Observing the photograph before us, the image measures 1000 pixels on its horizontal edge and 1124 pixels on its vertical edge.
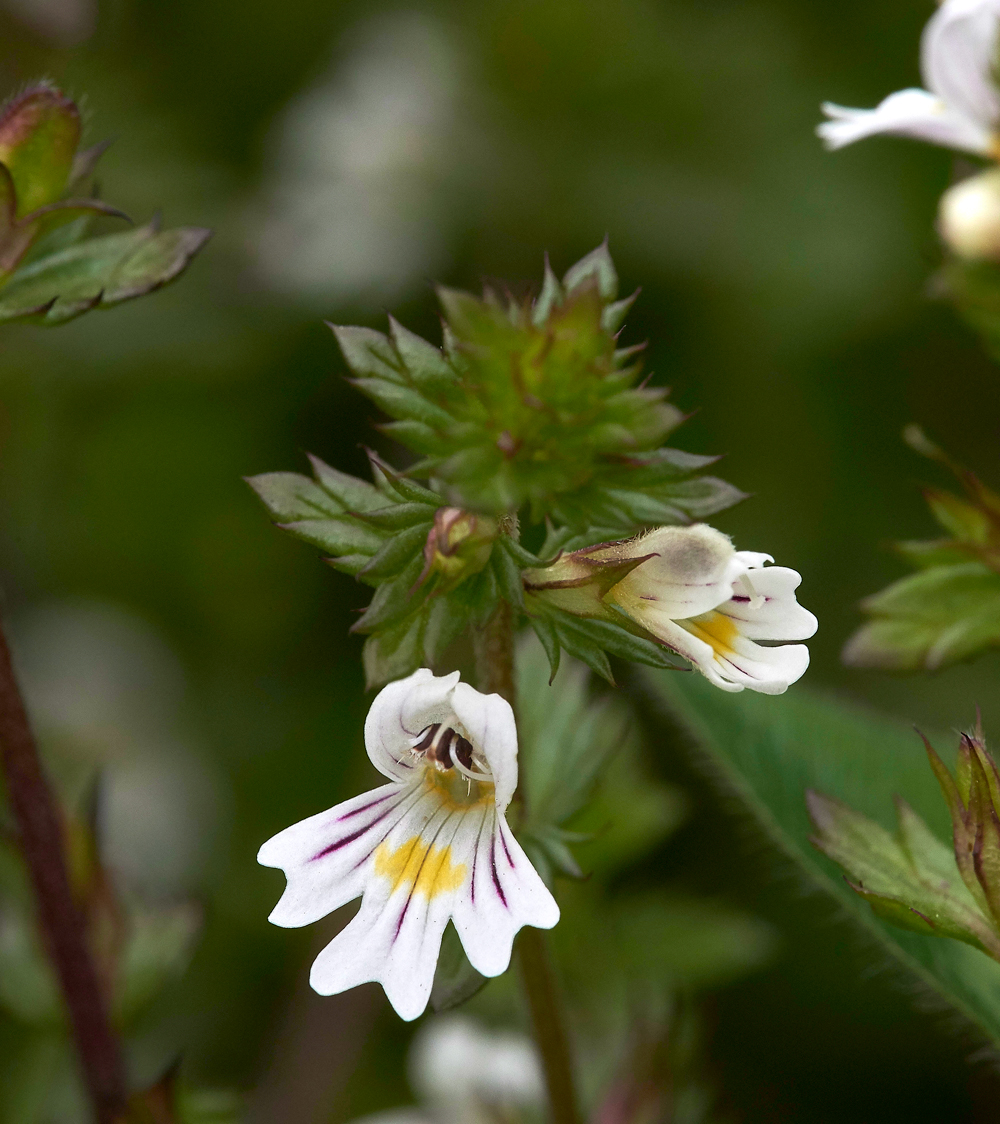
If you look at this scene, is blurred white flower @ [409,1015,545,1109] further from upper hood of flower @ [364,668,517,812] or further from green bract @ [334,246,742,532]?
green bract @ [334,246,742,532]

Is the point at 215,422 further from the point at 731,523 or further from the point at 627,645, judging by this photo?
the point at 627,645

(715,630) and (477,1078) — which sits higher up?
(715,630)

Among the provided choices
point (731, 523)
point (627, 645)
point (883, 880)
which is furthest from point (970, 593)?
point (731, 523)

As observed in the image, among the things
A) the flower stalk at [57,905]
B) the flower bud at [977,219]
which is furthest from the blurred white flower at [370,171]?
the flower stalk at [57,905]

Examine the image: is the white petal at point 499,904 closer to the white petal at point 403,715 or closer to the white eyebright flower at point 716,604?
the white petal at point 403,715

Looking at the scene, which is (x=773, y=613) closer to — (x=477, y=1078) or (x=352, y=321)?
(x=477, y=1078)

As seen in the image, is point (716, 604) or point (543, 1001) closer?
point (716, 604)

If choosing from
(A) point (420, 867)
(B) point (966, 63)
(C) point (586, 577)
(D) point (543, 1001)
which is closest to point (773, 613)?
(C) point (586, 577)
